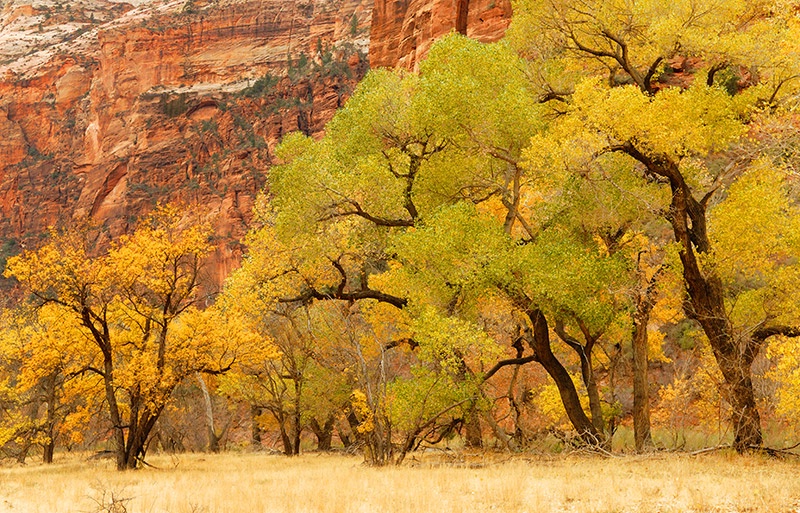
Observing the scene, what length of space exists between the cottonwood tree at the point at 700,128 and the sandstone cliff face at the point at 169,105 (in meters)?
70.6

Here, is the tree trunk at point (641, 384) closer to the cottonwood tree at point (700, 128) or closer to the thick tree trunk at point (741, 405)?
the cottonwood tree at point (700, 128)

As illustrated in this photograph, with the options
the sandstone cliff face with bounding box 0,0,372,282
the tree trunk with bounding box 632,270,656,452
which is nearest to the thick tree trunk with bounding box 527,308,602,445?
the tree trunk with bounding box 632,270,656,452

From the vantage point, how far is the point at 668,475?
420 inches

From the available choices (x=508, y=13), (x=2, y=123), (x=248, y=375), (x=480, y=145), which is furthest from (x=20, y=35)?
(x=480, y=145)

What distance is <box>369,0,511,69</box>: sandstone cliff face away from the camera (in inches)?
2384

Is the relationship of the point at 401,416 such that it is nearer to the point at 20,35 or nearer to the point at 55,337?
the point at 55,337

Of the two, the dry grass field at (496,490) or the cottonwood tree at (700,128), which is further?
the cottonwood tree at (700,128)

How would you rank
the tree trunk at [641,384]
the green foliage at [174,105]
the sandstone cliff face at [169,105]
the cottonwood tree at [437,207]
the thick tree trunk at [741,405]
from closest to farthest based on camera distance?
1. the thick tree trunk at [741,405]
2. the cottonwood tree at [437,207]
3. the tree trunk at [641,384]
4. the sandstone cliff face at [169,105]
5. the green foliage at [174,105]

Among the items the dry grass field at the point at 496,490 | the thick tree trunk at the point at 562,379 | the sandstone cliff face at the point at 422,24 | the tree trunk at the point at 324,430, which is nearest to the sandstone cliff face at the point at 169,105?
the sandstone cliff face at the point at 422,24

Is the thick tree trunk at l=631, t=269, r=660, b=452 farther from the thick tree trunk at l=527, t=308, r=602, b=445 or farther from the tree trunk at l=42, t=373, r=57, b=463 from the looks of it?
the tree trunk at l=42, t=373, r=57, b=463

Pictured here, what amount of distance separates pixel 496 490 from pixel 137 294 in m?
15.8

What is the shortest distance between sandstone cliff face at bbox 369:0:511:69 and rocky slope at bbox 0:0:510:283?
252 millimetres

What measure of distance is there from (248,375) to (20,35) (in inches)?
6359

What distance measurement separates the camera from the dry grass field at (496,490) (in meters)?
8.59
